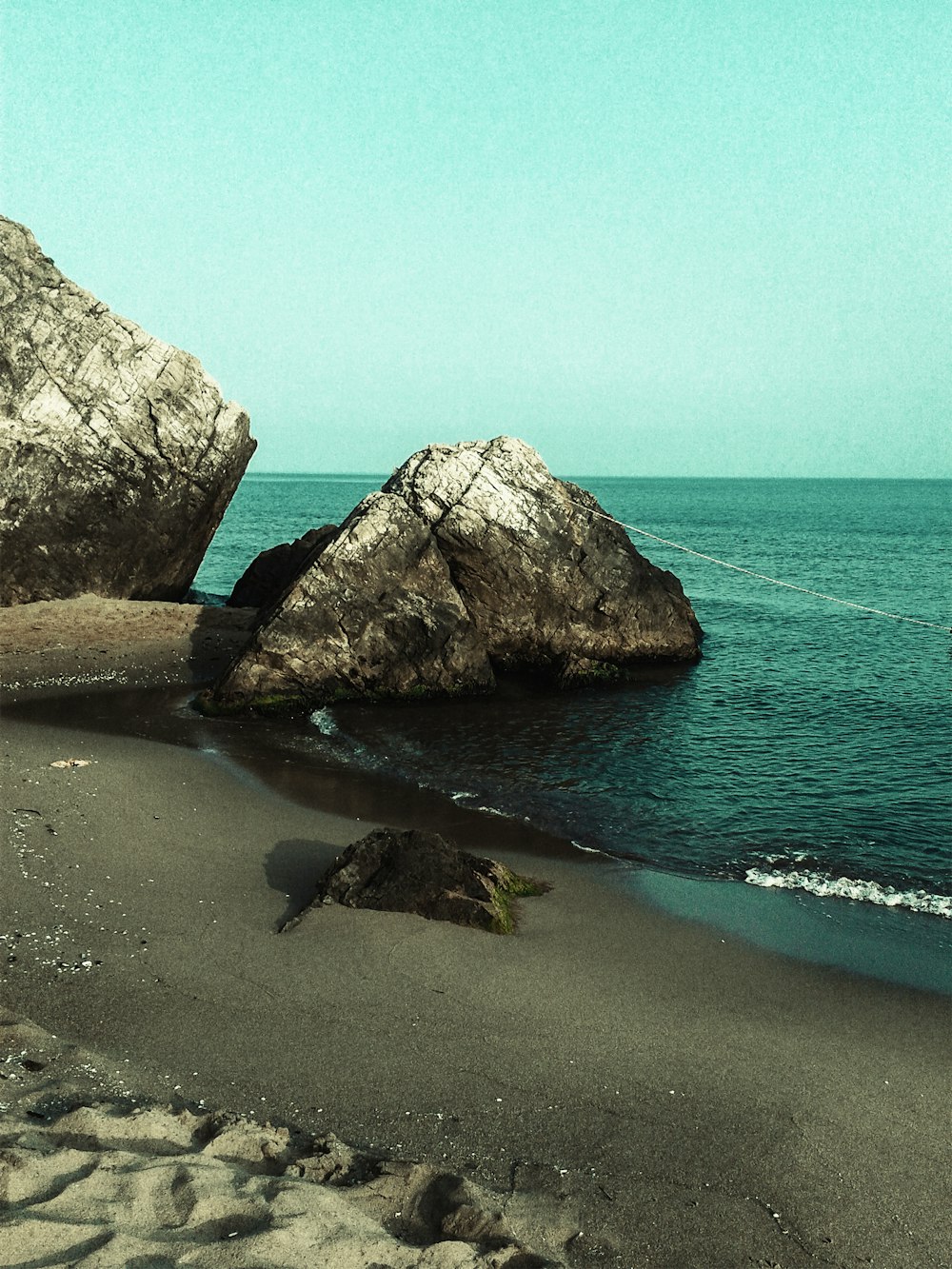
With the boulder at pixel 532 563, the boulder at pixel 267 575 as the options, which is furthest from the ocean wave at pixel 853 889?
the boulder at pixel 267 575

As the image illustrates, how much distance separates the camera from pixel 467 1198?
18.2 ft

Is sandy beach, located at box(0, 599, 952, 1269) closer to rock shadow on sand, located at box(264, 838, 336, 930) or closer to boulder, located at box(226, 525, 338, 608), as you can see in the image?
rock shadow on sand, located at box(264, 838, 336, 930)

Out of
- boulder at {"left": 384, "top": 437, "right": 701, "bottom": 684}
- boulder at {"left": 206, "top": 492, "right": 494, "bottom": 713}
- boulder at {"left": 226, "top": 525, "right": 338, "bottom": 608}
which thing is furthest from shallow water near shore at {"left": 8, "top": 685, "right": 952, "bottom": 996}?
boulder at {"left": 226, "top": 525, "right": 338, "bottom": 608}

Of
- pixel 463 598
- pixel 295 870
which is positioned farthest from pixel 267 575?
pixel 295 870

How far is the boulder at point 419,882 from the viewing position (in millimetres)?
9633

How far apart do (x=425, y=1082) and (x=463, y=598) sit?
15.7 meters

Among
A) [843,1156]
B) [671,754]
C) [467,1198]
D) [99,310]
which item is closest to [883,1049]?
[843,1156]

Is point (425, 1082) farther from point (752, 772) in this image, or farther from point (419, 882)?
point (752, 772)

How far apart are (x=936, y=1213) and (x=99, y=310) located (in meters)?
24.2

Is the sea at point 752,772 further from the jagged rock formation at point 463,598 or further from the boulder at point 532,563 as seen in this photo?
the boulder at point 532,563

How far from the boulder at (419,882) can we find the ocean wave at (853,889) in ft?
11.0

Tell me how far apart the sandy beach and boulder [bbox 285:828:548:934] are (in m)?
0.21

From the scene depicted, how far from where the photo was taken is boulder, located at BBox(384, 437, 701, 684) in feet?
71.9

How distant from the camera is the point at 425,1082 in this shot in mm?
7004
